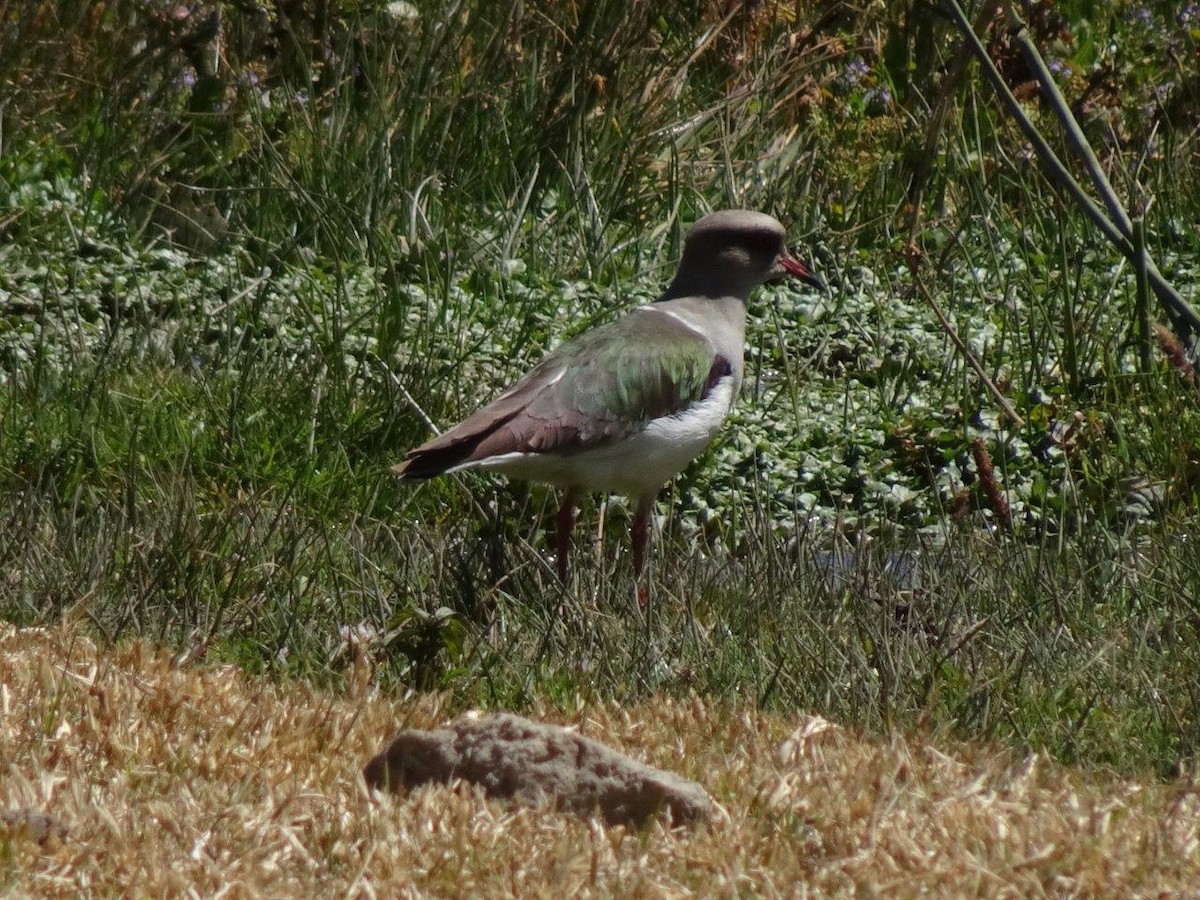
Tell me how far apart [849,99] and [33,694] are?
7.22m

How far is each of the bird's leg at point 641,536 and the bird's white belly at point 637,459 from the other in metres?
0.04

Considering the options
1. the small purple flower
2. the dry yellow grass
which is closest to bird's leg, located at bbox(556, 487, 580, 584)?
the dry yellow grass

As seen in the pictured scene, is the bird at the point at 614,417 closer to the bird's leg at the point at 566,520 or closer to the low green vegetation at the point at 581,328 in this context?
the bird's leg at the point at 566,520

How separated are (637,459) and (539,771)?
2.29 metres

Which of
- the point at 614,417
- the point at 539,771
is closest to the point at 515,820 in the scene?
the point at 539,771

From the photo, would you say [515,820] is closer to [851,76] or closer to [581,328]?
[581,328]

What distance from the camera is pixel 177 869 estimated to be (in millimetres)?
2727

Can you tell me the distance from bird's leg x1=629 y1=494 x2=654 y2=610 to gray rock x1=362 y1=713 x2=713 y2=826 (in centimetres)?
191

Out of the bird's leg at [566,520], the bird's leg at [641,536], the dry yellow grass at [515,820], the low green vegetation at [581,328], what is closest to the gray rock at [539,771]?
the dry yellow grass at [515,820]

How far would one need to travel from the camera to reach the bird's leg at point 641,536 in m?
5.11

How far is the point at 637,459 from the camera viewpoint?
5.32 metres

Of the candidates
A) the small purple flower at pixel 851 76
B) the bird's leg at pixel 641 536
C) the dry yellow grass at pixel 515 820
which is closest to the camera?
the dry yellow grass at pixel 515 820

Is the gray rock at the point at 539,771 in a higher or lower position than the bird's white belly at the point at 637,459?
higher

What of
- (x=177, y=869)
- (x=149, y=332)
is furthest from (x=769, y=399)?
(x=177, y=869)
